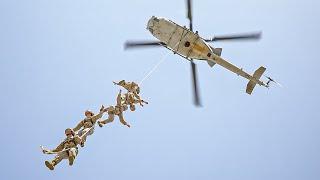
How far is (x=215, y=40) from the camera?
1616 centimetres

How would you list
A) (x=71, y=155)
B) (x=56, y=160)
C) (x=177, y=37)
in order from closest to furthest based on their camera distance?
(x=56, y=160), (x=71, y=155), (x=177, y=37)

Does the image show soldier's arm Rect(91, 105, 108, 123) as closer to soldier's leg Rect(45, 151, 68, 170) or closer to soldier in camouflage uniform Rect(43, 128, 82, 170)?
soldier in camouflage uniform Rect(43, 128, 82, 170)

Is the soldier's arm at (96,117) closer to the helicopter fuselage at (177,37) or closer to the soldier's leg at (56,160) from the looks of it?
the soldier's leg at (56,160)

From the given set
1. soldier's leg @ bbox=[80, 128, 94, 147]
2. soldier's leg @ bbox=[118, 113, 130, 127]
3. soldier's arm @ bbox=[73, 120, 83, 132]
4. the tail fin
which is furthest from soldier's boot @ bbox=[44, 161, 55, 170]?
the tail fin

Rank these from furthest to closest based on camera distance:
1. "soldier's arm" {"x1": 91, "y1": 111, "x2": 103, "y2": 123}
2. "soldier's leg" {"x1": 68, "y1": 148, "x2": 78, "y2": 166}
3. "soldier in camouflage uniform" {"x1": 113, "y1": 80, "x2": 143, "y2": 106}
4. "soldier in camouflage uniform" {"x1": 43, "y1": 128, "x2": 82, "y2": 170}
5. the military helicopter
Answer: the military helicopter, "soldier in camouflage uniform" {"x1": 113, "y1": 80, "x2": 143, "y2": 106}, "soldier's arm" {"x1": 91, "y1": 111, "x2": 103, "y2": 123}, "soldier's leg" {"x1": 68, "y1": 148, "x2": 78, "y2": 166}, "soldier in camouflage uniform" {"x1": 43, "y1": 128, "x2": 82, "y2": 170}

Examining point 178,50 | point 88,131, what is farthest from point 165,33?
point 88,131

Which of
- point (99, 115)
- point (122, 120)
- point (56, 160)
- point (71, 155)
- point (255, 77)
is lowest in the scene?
point (56, 160)

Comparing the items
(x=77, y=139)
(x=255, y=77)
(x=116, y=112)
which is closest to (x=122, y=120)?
(x=116, y=112)

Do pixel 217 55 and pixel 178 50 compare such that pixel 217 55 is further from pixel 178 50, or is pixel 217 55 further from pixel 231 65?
pixel 178 50

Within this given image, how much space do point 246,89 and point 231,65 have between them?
1.39 m

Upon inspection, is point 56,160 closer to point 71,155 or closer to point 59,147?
point 71,155

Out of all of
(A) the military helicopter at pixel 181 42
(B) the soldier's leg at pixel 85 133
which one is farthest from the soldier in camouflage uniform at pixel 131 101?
(A) the military helicopter at pixel 181 42

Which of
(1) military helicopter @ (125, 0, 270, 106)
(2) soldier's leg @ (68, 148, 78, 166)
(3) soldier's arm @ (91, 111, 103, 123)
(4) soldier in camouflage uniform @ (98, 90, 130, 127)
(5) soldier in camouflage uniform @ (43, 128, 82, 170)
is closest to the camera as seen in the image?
(5) soldier in camouflage uniform @ (43, 128, 82, 170)

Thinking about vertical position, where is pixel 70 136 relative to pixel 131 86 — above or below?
below
